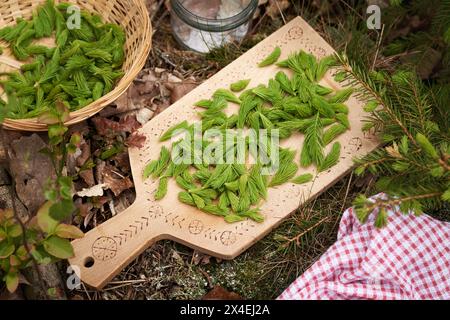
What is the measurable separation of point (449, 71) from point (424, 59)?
0.12m

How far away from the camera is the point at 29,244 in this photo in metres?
2.00

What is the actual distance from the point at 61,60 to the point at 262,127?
2.67ft

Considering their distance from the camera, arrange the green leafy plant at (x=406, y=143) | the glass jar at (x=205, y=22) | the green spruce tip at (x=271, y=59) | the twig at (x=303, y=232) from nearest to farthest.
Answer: the green leafy plant at (x=406, y=143), the twig at (x=303, y=232), the green spruce tip at (x=271, y=59), the glass jar at (x=205, y=22)

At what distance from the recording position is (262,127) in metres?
2.52

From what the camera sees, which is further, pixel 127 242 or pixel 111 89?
pixel 111 89

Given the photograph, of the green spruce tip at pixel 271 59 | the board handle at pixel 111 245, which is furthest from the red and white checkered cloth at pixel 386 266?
the green spruce tip at pixel 271 59

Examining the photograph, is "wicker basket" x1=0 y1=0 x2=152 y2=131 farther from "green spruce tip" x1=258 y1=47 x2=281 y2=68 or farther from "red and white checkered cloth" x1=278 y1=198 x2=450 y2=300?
"red and white checkered cloth" x1=278 y1=198 x2=450 y2=300

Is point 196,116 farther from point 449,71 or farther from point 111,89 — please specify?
point 449,71

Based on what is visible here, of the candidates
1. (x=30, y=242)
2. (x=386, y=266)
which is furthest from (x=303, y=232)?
(x=30, y=242)

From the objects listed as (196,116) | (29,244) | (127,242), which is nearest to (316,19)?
(196,116)

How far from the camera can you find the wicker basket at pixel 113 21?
228 centimetres

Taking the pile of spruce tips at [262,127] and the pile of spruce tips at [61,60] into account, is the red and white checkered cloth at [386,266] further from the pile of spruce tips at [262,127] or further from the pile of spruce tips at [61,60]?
the pile of spruce tips at [61,60]

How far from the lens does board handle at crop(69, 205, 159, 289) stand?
7.39ft

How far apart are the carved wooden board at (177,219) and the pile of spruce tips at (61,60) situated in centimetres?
27
